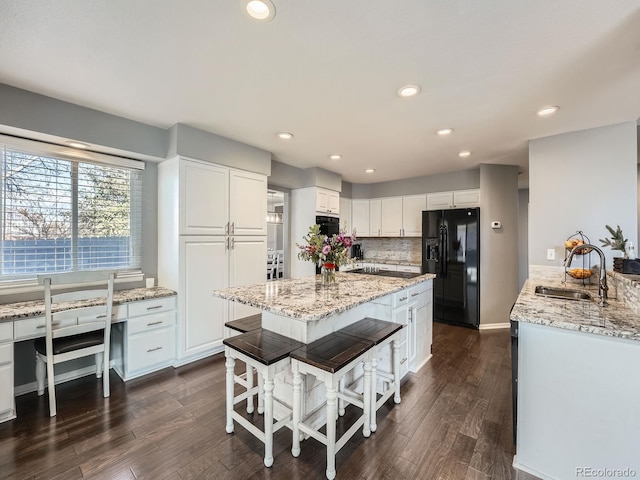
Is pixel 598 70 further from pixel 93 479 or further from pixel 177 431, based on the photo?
pixel 93 479

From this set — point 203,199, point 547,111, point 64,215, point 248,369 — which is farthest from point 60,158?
point 547,111

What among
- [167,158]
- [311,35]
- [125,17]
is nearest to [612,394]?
[311,35]

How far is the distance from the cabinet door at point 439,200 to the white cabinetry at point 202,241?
314 centimetres

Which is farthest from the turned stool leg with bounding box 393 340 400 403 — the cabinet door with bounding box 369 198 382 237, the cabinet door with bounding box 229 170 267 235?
the cabinet door with bounding box 369 198 382 237

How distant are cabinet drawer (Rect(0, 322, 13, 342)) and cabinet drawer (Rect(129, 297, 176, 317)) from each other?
2.46 ft

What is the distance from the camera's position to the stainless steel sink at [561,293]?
212 centimetres

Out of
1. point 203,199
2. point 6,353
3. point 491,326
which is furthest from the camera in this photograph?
point 491,326

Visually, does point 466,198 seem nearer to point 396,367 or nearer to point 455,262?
point 455,262

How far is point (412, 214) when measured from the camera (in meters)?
5.11

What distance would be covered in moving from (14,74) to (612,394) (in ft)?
13.5

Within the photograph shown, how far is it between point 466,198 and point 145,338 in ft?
15.7

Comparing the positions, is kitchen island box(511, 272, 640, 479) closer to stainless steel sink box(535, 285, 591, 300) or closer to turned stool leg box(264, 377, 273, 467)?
stainless steel sink box(535, 285, 591, 300)

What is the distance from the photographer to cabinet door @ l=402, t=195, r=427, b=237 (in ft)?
16.4

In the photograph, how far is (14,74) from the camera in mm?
1927
